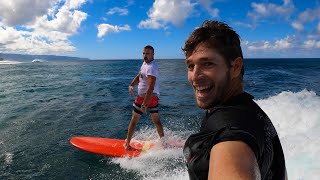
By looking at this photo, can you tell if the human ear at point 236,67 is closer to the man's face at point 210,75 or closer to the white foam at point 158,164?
the man's face at point 210,75

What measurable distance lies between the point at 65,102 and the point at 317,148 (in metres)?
12.7

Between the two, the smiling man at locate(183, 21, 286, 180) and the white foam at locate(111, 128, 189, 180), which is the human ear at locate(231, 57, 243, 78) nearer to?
the smiling man at locate(183, 21, 286, 180)

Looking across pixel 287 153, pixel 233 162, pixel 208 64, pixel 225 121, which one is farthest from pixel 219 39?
pixel 287 153

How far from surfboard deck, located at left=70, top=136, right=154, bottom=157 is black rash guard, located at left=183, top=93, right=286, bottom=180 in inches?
243

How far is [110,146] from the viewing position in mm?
7875

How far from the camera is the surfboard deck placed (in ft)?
24.7

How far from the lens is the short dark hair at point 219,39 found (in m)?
1.51

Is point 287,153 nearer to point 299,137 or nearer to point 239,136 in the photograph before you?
point 299,137

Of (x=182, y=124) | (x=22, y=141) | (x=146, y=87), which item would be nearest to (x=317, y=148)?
(x=146, y=87)

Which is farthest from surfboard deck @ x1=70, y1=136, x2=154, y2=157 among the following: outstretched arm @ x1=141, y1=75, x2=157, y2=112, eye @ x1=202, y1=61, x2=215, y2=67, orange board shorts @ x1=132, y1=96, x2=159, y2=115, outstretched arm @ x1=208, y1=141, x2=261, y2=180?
outstretched arm @ x1=208, y1=141, x2=261, y2=180

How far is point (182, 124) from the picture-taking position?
11000 mm

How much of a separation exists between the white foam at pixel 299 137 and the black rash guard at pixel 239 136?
12.2 ft

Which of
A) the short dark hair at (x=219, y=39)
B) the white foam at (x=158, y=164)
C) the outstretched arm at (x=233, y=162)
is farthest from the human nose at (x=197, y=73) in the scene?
the white foam at (x=158, y=164)

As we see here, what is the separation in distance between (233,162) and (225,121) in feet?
0.69
